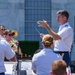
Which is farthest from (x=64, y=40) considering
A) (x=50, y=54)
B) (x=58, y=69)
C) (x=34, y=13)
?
(x=34, y=13)

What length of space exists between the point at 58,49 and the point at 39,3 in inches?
560

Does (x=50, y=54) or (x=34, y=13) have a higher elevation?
(x=34, y=13)

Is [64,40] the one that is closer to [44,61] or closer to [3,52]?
[44,61]

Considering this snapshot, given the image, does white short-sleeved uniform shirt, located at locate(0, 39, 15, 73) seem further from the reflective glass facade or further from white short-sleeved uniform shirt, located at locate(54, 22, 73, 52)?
the reflective glass facade

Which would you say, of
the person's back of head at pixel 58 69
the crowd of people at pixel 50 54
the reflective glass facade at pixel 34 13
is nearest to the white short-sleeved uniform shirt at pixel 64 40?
the crowd of people at pixel 50 54

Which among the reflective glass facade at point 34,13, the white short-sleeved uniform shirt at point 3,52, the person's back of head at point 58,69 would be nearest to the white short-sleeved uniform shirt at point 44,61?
the white short-sleeved uniform shirt at point 3,52

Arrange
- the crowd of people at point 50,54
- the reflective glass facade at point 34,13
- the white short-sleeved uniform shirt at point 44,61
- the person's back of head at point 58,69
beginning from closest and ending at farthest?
the person's back of head at point 58,69 < the crowd of people at point 50,54 < the white short-sleeved uniform shirt at point 44,61 < the reflective glass facade at point 34,13

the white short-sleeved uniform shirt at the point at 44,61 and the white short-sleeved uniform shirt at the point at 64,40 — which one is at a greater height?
the white short-sleeved uniform shirt at the point at 64,40

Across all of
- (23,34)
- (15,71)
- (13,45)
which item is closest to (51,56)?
(15,71)

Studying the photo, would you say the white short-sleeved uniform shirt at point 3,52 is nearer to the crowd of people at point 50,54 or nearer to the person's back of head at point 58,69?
the crowd of people at point 50,54

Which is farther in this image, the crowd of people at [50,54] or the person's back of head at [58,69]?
the crowd of people at [50,54]

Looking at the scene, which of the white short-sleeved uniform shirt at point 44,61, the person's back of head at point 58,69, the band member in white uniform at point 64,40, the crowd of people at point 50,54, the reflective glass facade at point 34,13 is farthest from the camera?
the reflective glass facade at point 34,13

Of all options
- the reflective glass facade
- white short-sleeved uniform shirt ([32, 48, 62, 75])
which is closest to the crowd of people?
white short-sleeved uniform shirt ([32, 48, 62, 75])

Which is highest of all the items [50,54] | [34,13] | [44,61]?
[34,13]
